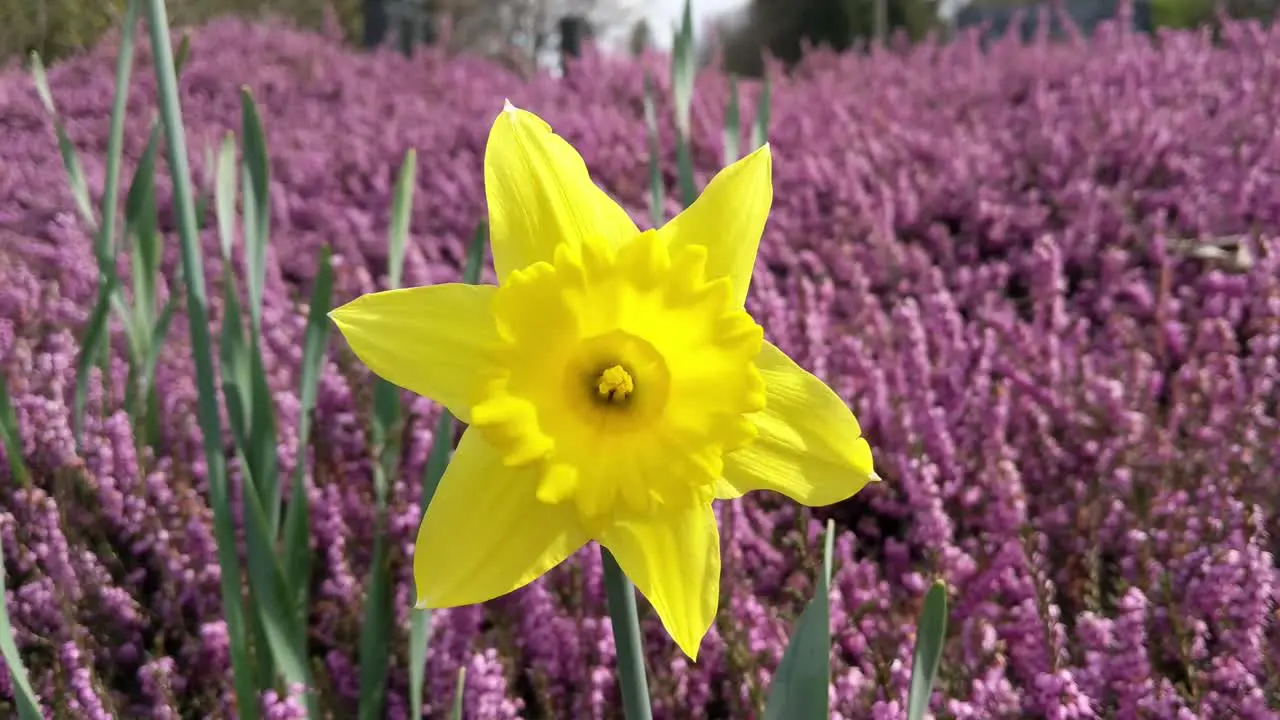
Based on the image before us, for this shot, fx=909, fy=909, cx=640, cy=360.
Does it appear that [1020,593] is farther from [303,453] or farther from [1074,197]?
[1074,197]

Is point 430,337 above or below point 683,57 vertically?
below

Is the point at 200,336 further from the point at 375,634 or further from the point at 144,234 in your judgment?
the point at 144,234

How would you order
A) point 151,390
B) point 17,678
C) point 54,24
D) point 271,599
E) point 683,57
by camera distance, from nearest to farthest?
point 17,678, point 271,599, point 683,57, point 151,390, point 54,24

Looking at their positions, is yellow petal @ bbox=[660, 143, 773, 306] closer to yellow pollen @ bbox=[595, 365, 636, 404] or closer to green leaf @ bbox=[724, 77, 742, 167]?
yellow pollen @ bbox=[595, 365, 636, 404]

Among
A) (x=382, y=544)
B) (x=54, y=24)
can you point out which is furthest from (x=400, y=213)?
(x=54, y=24)

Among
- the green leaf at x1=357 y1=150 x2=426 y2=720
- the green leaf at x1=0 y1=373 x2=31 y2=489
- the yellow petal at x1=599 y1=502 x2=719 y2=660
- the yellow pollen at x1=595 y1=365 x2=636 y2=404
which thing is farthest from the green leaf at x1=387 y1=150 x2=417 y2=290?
the yellow petal at x1=599 y1=502 x2=719 y2=660

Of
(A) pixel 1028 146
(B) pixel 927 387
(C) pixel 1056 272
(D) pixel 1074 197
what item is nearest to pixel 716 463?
(B) pixel 927 387
